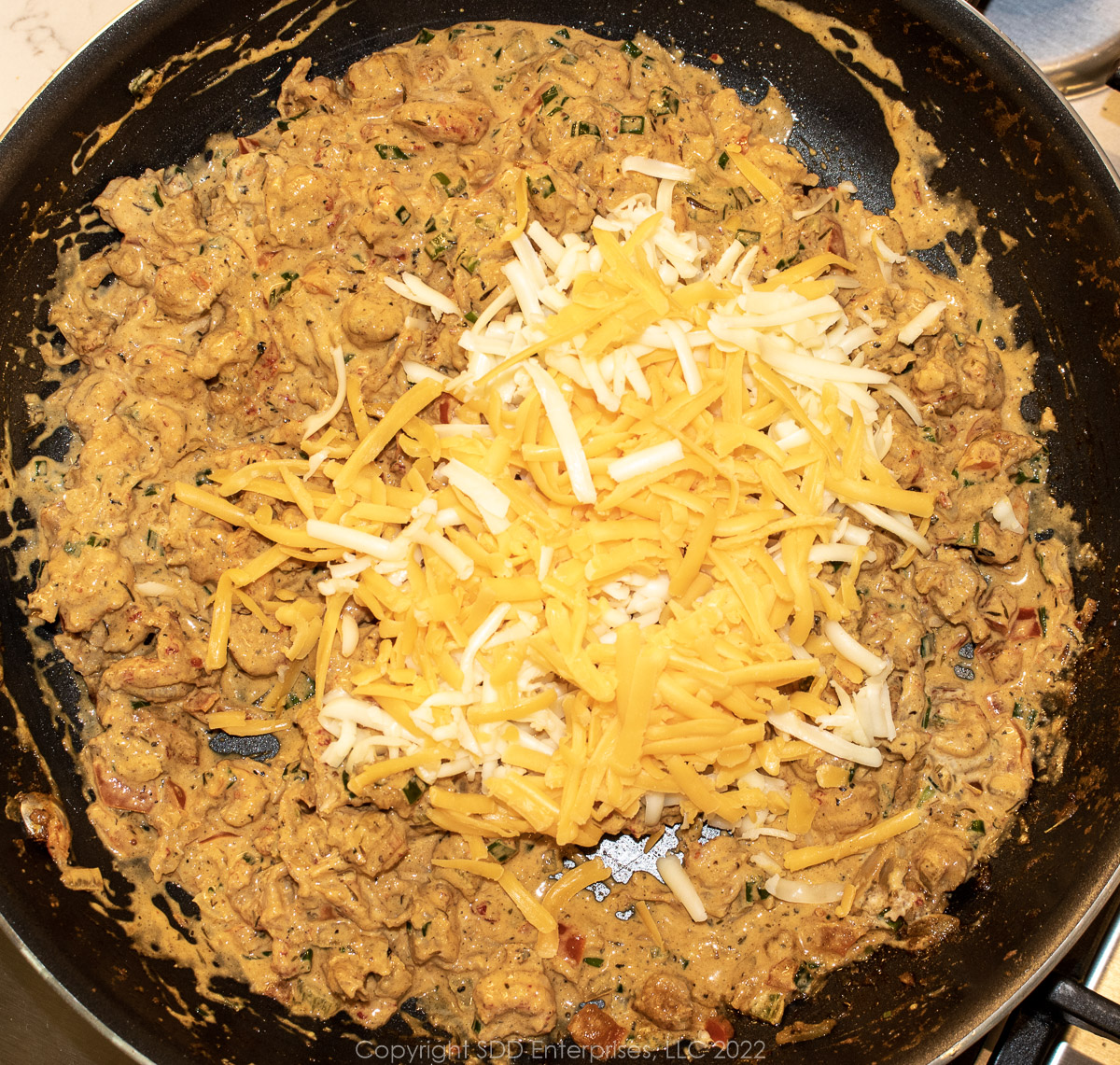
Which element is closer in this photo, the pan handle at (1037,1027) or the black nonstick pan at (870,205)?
the pan handle at (1037,1027)

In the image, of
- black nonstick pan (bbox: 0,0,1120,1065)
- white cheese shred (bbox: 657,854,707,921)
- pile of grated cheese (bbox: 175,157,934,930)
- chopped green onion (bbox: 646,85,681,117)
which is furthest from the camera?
chopped green onion (bbox: 646,85,681,117)

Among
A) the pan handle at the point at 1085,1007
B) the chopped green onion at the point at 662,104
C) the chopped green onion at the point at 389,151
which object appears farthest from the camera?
the chopped green onion at the point at 662,104

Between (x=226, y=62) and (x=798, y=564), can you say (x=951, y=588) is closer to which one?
(x=798, y=564)

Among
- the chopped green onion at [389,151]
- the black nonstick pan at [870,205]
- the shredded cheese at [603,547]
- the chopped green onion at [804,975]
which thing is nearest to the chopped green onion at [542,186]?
the shredded cheese at [603,547]

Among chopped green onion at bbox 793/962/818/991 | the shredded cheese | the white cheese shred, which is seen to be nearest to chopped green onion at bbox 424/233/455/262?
the shredded cheese

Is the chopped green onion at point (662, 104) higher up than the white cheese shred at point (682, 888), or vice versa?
the chopped green onion at point (662, 104)

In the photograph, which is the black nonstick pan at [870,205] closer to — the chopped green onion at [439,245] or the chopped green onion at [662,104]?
the chopped green onion at [662,104]

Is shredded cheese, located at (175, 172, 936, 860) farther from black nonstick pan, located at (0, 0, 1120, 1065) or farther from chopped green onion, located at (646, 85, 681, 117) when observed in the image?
black nonstick pan, located at (0, 0, 1120, 1065)
